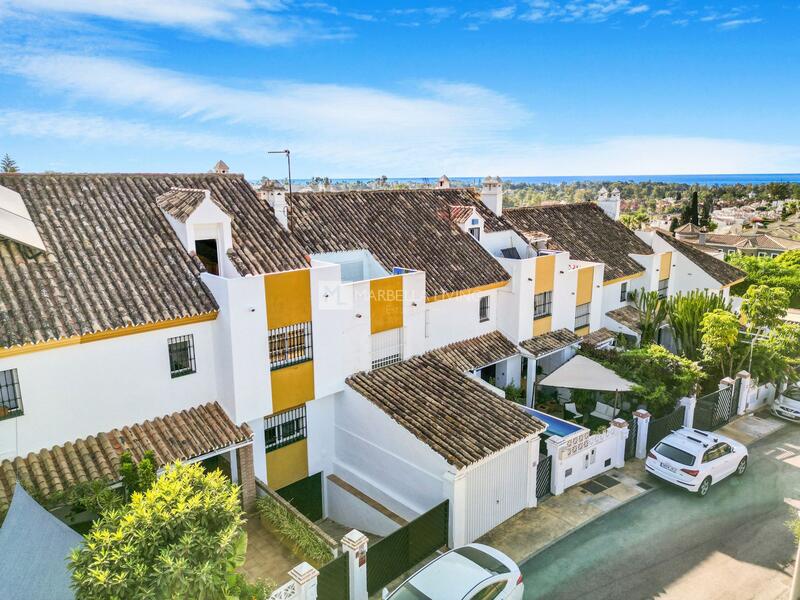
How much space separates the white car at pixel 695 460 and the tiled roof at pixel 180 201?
723 inches

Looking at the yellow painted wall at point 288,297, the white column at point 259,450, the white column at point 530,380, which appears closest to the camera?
the yellow painted wall at point 288,297

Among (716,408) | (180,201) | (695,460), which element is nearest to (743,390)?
(716,408)

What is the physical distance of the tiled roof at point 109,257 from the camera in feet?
46.9

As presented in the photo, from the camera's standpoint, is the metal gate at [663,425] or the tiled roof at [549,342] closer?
the metal gate at [663,425]

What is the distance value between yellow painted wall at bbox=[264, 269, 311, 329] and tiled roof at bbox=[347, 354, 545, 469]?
3.38 meters

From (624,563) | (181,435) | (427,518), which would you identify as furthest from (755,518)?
(181,435)

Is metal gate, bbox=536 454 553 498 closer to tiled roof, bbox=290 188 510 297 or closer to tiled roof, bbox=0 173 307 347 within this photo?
tiled roof, bbox=290 188 510 297

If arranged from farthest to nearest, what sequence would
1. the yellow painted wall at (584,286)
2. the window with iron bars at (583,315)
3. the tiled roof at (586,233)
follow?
1. the tiled roof at (586,233)
2. the window with iron bars at (583,315)
3. the yellow painted wall at (584,286)

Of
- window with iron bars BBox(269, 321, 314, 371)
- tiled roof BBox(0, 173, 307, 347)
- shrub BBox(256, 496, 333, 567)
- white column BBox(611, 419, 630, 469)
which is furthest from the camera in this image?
white column BBox(611, 419, 630, 469)

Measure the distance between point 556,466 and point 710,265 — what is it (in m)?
→ 25.6

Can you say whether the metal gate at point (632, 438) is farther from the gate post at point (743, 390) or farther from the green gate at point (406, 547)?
the green gate at point (406, 547)

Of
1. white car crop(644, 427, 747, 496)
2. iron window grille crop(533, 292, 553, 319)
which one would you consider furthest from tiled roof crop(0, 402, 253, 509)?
iron window grille crop(533, 292, 553, 319)

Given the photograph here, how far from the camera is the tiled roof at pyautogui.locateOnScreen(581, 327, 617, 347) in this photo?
29.1 m

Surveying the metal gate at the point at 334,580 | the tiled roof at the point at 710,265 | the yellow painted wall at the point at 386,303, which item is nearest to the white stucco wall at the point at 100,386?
the yellow painted wall at the point at 386,303
